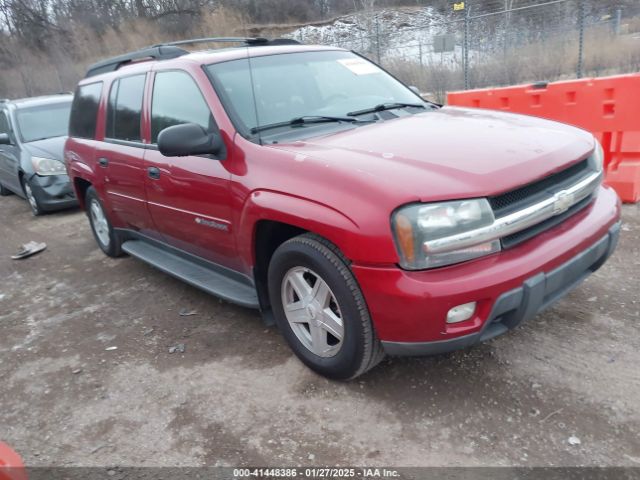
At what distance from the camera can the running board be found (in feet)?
11.1

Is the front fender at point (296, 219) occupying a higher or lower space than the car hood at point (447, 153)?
lower

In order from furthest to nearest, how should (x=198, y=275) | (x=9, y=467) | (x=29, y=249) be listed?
(x=29, y=249)
(x=198, y=275)
(x=9, y=467)

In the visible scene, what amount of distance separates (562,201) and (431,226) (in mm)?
828

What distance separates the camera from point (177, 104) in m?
3.65

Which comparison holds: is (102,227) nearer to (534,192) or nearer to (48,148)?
(48,148)

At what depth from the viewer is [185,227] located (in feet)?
12.3

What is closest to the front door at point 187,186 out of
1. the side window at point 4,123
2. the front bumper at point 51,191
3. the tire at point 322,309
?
the tire at point 322,309

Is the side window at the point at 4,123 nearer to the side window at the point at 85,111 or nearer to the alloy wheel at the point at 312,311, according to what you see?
the side window at the point at 85,111

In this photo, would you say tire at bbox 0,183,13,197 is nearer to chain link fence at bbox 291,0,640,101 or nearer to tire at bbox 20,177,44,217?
tire at bbox 20,177,44,217

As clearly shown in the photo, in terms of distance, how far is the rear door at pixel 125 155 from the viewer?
4.11 metres

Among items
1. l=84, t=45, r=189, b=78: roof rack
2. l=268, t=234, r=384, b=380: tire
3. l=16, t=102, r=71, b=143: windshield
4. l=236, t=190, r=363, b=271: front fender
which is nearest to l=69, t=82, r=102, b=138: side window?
l=84, t=45, r=189, b=78: roof rack

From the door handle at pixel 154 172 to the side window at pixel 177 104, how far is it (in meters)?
0.22

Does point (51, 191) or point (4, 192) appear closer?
point (51, 191)

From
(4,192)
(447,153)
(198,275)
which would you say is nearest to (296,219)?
(447,153)
